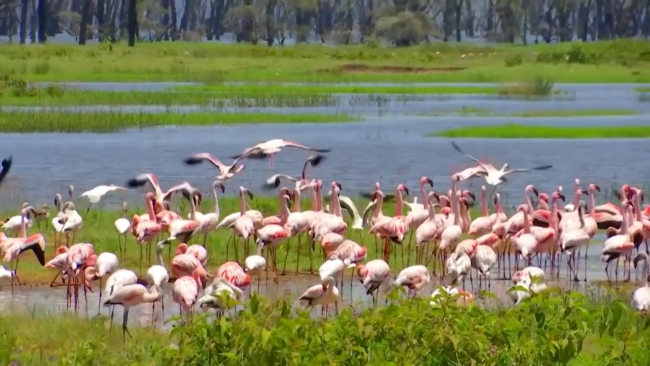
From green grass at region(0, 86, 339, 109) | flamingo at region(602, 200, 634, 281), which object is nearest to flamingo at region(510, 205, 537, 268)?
flamingo at region(602, 200, 634, 281)

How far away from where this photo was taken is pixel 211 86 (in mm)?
41719

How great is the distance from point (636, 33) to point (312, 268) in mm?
82703

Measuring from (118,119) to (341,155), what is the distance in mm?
6834

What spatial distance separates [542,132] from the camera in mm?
29000

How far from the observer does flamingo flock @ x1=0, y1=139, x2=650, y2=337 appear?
10328 mm

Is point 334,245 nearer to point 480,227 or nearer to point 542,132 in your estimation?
point 480,227

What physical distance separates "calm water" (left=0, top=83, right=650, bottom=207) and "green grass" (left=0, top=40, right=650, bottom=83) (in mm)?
12302

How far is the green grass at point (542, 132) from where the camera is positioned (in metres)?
28.5

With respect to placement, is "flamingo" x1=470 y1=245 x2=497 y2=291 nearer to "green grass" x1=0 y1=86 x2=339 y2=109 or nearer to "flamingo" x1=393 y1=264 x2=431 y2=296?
"flamingo" x1=393 y1=264 x2=431 y2=296

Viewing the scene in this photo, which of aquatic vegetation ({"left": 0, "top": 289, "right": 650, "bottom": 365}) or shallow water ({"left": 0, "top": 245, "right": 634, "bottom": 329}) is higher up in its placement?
aquatic vegetation ({"left": 0, "top": 289, "right": 650, "bottom": 365})

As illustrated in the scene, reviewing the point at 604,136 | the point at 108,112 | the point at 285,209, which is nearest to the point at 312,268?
the point at 285,209

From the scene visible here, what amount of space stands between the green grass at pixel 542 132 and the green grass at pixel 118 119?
13.1ft

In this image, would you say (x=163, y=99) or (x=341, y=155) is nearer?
(x=341, y=155)

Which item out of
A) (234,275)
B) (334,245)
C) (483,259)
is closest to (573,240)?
(483,259)
